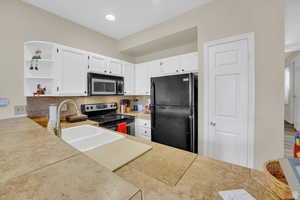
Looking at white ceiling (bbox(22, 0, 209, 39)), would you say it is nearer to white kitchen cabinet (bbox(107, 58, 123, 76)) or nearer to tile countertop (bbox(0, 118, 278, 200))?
white kitchen cabinet (bbox(107, 58, 123, 76))

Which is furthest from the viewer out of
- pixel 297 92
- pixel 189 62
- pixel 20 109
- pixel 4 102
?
pixel 297 92

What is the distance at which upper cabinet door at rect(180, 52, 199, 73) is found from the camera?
2.16 metres

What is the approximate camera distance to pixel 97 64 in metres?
2.29

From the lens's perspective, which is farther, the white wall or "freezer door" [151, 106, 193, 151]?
"freezer door" [151, 106, 193, 151]

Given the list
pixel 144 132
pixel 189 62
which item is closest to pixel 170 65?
pixel 189 62

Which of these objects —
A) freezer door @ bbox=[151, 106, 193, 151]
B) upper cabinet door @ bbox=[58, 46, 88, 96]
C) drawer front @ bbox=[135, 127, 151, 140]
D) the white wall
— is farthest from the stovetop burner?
the white wall

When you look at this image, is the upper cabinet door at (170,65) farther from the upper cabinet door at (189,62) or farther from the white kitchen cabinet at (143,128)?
the white kitchen cabinet at (143,128)

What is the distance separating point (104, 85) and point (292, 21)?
12.8 feet

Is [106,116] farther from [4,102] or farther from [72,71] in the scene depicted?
[4,102]

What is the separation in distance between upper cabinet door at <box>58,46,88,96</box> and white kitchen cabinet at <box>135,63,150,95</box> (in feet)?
3.99

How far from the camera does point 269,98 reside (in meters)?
1.43

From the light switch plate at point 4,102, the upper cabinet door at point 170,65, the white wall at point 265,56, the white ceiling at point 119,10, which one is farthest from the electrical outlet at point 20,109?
the white wall at point 265,56

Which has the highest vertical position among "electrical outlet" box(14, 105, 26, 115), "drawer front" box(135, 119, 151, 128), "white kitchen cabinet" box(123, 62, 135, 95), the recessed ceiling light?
the recessed ceiling light

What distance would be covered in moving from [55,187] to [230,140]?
193cm
